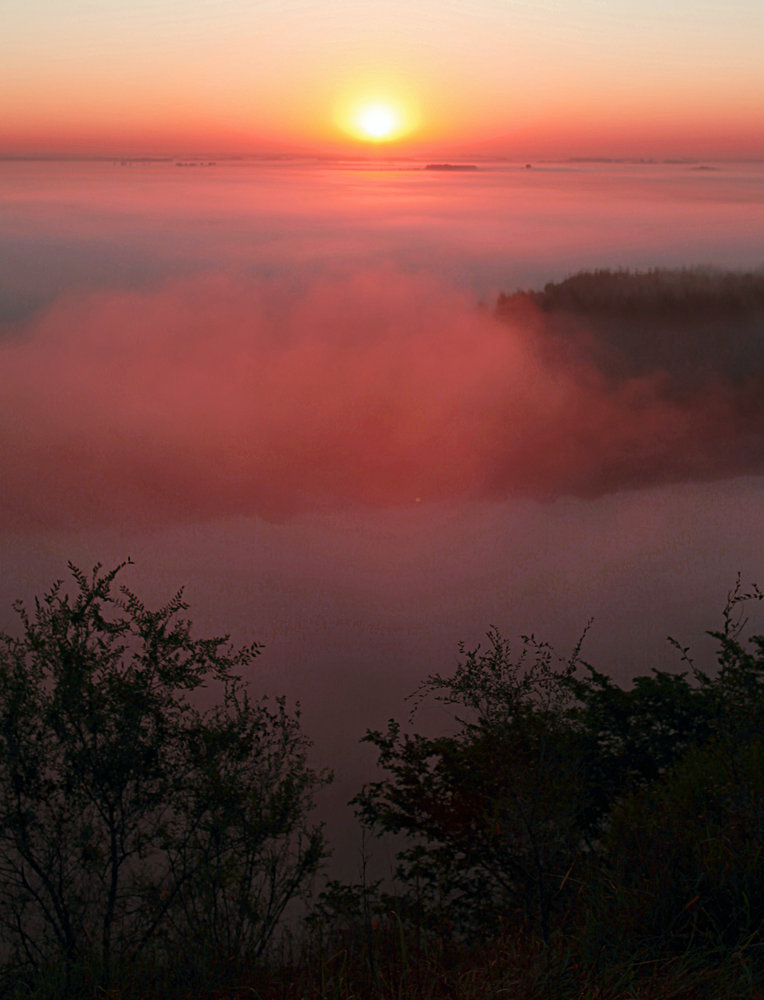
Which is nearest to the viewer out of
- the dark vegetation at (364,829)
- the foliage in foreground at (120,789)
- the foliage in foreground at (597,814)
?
the dark vegetation at (364,829)

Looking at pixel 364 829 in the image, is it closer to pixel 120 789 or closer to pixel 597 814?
pixel 120 789

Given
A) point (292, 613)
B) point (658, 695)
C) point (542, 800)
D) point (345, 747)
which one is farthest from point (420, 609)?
point (542, 800)

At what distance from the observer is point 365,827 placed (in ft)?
71.7

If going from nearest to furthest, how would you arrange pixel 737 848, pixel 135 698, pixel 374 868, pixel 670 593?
pixel 737 848
pixel 135 698
pixel 374 868
pixel 670 593

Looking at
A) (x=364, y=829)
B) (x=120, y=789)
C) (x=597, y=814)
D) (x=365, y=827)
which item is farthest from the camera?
(x=597, y=814)

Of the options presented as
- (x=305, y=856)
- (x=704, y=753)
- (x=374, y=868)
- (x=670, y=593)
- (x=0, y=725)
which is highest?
(x=670, y=593)

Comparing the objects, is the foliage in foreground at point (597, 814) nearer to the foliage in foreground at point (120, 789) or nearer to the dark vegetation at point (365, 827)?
the dark vegetation at point (365, 827)

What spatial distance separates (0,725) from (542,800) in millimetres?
12637

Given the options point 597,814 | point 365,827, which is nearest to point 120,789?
point 365,827

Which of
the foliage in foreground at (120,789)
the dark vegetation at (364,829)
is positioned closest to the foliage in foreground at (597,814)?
the dark vegetation at (364,829)

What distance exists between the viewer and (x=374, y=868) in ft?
226

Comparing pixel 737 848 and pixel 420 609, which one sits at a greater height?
pixel 420 609

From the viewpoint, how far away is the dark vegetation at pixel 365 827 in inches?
319

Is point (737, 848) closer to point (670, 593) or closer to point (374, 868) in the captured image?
point (374, 868)
